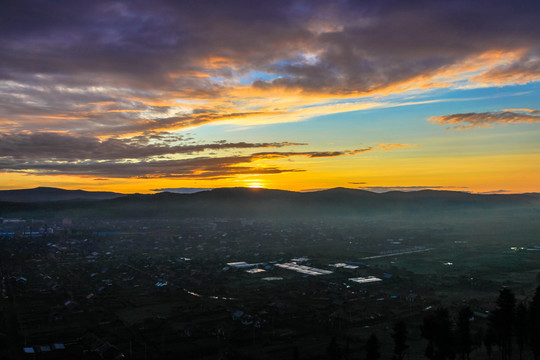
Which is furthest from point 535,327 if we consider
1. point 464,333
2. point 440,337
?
point 440,337

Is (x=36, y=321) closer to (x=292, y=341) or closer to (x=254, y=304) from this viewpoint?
(x=254, y=304)

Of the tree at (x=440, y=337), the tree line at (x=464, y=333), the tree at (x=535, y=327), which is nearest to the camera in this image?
the tree at (x=535, y=327)

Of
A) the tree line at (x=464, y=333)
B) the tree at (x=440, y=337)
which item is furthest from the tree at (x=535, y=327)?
the tree at (x=440, y=337)

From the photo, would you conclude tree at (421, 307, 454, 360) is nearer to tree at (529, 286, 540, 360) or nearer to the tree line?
the tree line

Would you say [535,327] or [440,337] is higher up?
[535,327]

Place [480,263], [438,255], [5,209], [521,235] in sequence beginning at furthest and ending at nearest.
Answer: [5,209] < [521,235] < [438,255] < [480,263]

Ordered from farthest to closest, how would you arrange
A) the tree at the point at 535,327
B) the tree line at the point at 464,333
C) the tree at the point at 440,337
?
the tree line at the point at 464,333 → the tree at the point at 440,337 → the tree at the point at 535,327

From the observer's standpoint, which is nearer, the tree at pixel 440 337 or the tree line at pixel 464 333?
the tree at pixel 440 337

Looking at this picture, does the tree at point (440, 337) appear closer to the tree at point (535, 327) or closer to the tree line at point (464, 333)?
the tree line at point (464, 333)

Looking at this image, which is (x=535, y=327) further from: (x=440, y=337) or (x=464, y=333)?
(x=440, y=337)

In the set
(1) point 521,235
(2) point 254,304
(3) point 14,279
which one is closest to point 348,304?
(2) point 254,304

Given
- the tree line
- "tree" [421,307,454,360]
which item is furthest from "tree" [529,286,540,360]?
"tree" [421,307,454,360]
